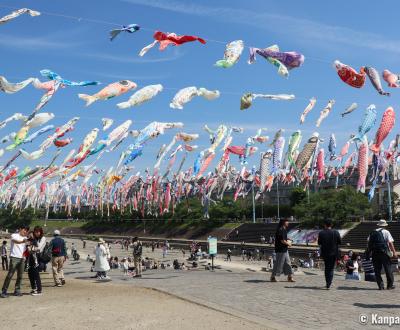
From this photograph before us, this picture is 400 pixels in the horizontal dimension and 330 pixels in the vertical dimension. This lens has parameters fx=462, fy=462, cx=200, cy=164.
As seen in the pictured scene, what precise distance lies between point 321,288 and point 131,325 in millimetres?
3982

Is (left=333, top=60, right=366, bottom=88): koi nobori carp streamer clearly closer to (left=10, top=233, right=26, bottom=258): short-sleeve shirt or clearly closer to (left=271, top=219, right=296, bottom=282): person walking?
(left=271, top=219, right=296, bottom=282): person walking

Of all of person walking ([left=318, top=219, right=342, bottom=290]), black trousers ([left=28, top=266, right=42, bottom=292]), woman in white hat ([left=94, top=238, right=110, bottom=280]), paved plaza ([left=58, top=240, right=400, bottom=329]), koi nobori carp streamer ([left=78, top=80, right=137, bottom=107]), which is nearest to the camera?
paved plaza ([left=58, top=240, right=400, bottom=329])

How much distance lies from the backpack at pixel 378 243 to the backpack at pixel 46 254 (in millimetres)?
6731

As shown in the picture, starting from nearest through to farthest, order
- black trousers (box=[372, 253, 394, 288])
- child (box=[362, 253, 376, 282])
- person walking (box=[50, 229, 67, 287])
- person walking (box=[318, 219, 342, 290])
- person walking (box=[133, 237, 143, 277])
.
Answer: black trousers (box=[372, 253, 394, 288])
person walking (box=[318, 219, 342, 290])
child (box=[362, 253, 376, 282])
person walking (box=[50, 229, 67, 287])
person walking (box=[133, 237, 143, 277])

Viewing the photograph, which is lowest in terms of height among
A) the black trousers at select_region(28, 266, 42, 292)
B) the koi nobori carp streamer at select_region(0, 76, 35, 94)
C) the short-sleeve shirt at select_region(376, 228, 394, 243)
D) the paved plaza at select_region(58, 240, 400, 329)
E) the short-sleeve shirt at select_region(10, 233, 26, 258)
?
the paved plaza at select_region(58, 240, 400, 329)

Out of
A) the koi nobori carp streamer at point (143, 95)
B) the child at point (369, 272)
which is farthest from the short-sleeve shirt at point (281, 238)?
the koi nobori carp streamer at point (143, 95)

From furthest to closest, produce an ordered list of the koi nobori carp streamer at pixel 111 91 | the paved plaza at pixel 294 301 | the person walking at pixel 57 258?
the koi nobori carp streamer at pixel 111 91
the person walking at pixel 57 258
the paved plaza at pixel 294 301

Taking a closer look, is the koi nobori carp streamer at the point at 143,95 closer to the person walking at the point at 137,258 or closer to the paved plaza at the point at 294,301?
the person walking at the point at 137,258

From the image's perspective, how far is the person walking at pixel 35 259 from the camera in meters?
8.85

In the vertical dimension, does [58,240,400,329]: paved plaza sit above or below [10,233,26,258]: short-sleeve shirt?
below

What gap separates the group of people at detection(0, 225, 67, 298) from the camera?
8547 millimetres

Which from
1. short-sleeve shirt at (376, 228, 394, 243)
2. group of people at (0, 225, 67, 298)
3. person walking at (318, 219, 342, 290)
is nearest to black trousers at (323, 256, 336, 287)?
person walking at (318, 219, 342, 290)

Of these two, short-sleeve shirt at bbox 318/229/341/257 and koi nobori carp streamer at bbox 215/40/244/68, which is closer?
short-sleeve shirt at bbox 318/229/341/257

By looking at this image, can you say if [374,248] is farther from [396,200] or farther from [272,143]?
[396,200]
